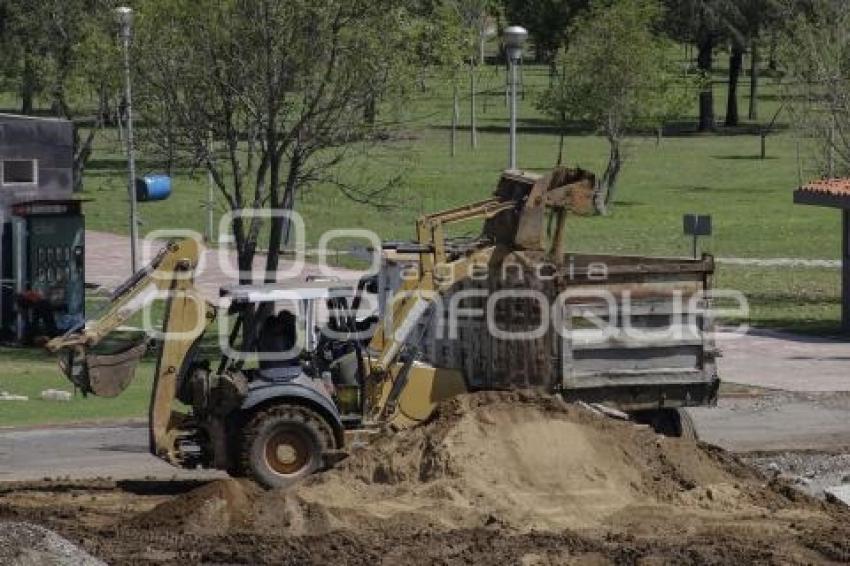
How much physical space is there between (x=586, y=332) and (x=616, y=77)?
1675 inches

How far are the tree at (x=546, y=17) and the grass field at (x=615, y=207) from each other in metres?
3.90

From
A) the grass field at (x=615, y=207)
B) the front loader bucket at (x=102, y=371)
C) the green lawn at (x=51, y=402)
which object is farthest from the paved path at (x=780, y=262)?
the front loader bucket at (x=102, y=371)

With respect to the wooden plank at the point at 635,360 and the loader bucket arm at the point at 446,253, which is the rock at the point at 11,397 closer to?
the loader bucket arm at the point at 446,253

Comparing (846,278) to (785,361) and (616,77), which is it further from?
(616,77)

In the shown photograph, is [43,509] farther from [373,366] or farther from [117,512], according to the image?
[373,366]

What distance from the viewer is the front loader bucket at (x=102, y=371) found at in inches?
709

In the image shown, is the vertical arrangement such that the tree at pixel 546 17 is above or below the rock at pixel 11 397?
above

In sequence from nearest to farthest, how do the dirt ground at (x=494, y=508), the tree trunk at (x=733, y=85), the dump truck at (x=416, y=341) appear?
1. the dirt ground at (x=494, y=508)
2. the dump truck at (x=416, y=341)
3. the tree trunk at (x=733, y=85)

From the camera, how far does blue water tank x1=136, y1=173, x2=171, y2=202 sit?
45.6 m

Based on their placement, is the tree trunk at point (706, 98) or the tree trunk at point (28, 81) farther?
the tree trunk at point (706, 98)

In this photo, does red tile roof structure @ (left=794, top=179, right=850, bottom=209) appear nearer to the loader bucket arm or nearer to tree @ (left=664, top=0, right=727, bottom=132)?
the loader bucket arm

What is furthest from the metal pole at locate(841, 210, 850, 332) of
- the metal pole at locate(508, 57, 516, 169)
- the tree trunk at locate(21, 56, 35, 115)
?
the tree trunk at locate(21, 56, 35, 115)

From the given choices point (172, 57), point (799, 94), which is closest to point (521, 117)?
point (799, 94)

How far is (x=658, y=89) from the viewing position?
61.4 metres
